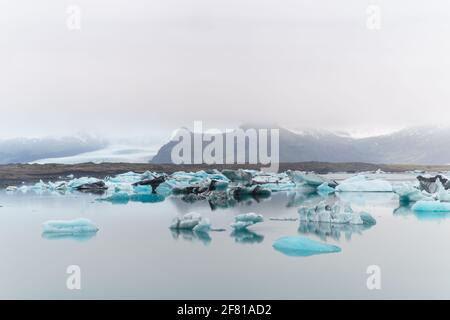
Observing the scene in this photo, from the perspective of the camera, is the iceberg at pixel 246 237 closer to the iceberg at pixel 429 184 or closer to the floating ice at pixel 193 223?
the floating ice at pixel 193 223

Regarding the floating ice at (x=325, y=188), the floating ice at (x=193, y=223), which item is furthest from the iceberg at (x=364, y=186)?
the floating ice at (x=193, y=223)

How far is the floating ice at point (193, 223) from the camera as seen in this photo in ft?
26.6

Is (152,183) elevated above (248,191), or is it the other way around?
(152,183)

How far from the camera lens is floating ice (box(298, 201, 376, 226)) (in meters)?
8.54

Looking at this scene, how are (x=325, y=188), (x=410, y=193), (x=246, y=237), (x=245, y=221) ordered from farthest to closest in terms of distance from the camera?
(x=325, y=188) < (x=410, y=193) < (x=245, y=221) < (x=246, y=237)

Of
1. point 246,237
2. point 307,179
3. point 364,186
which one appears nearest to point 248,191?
point 307,179

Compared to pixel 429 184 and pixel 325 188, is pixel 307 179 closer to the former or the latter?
pixel 325 188

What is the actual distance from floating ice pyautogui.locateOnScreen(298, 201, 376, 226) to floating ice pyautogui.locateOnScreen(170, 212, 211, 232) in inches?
68.1

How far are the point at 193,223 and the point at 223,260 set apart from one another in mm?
1682

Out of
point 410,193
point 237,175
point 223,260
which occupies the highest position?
point 237,175

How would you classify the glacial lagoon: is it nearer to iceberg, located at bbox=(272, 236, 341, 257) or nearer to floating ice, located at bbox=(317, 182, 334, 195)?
iceberg, located at bbox=(272, 236, 341, 257)

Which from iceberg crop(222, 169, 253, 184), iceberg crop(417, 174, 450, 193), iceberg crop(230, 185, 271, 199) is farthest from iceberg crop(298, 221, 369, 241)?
Result: iceberg crop(222, 169, 253, 184)

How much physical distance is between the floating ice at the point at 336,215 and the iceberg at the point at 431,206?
8.84ft

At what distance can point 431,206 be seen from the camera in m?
11.1
